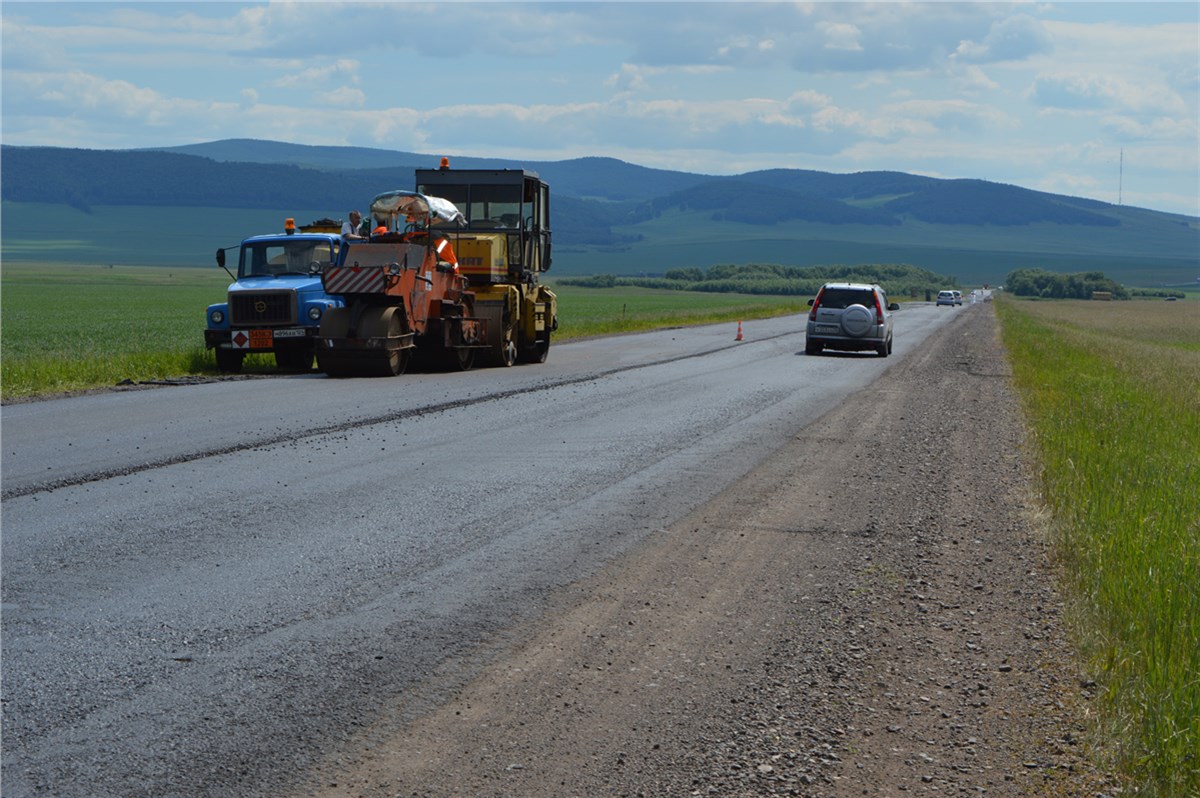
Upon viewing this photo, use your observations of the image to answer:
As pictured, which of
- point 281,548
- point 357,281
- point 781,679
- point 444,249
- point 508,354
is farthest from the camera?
point 508,354

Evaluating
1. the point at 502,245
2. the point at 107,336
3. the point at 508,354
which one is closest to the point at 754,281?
the point at 107,336

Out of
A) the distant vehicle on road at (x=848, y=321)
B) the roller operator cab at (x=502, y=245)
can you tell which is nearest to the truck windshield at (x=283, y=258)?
the roller operator cab at (x=502, y=245)

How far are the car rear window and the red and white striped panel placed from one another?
1277cm

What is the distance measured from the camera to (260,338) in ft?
76.2

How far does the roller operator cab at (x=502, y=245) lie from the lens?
25.6 metres

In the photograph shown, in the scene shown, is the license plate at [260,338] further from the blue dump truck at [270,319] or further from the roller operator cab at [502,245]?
the roller operator cab at [502,245]

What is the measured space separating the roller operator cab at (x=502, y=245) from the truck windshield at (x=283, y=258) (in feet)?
7.82

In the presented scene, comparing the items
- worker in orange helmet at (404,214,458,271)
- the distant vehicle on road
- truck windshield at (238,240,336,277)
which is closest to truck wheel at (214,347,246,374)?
truck windshield at (238,240,336,277)

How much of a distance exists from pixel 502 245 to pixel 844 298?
31.5 feet

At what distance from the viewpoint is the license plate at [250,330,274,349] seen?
23.2 meters

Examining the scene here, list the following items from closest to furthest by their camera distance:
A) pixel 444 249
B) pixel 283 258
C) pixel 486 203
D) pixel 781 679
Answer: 1. pixel 781 679
2. pixel 444 249
3. pixel 283 258
4. pixel 486 203

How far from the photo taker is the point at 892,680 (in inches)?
231

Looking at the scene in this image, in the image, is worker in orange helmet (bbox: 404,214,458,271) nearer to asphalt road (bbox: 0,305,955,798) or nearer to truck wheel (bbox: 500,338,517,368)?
truck wheel (bbox: 500,338,517,368)

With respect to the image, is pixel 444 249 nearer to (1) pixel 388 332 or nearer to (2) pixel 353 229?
(2) pixel 353 229
